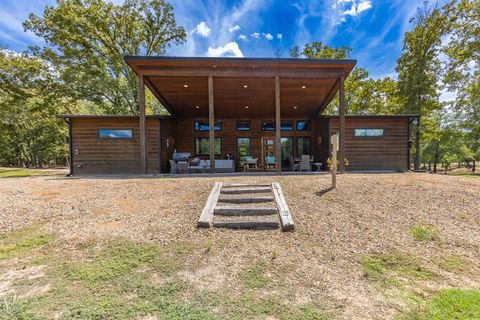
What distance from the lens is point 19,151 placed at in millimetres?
25453

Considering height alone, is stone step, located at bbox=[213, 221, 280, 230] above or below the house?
below

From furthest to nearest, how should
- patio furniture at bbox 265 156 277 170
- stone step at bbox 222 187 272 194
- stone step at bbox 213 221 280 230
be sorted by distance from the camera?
1. patio furniture at bbox 265 156 277 170
2. stone step at bbox 222 187 272 194
3. stone step at bbox 213 221 280 230

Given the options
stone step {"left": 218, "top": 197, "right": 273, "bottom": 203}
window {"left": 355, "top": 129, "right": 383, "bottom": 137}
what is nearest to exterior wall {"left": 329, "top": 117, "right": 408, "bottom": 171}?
window {"left": 355, "top": 129, "right": 383, "bottom": 137}

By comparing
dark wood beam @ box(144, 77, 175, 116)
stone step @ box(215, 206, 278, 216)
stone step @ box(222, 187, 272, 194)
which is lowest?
stone step @ box(215, 206, 278, 216)

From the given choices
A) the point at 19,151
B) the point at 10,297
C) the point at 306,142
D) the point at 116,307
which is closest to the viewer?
the point at 116,307

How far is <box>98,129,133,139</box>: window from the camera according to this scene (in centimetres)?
998

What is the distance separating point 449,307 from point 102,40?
64.0ft

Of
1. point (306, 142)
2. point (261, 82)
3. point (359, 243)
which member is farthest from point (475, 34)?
point (359, 243)

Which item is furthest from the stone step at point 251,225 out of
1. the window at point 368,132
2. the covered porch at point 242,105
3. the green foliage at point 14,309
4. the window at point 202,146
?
the window at point 202,146

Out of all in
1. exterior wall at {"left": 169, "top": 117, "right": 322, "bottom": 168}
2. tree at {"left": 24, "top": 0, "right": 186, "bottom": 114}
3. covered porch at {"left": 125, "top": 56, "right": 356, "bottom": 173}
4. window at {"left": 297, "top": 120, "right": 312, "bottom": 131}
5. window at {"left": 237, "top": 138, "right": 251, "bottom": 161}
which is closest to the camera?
covered porch at {"left": 125, "top": 56, "right": 356, "bottom": 173}

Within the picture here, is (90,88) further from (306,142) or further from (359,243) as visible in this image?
(359,243)

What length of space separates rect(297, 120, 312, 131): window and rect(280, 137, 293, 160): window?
0.93m

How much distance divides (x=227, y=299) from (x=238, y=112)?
11713mm

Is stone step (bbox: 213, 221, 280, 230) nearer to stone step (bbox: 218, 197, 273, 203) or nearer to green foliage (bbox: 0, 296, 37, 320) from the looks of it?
stone step (bbox: 218, 197, 273, 203)
